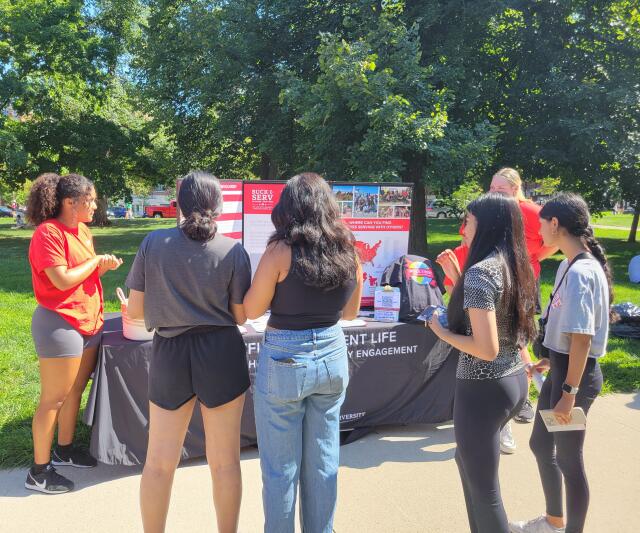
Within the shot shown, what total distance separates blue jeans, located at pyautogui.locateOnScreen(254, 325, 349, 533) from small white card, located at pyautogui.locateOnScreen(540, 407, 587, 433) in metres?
0.92

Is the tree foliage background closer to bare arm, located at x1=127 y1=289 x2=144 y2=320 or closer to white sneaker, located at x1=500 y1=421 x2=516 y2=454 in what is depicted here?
white sneaker, located at x1=500 y1=421 x2=516 y2=454

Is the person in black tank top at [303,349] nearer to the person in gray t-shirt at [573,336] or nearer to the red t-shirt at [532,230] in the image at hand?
the person in gray t-shirt at [573,336]

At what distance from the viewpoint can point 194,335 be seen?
2.25 m

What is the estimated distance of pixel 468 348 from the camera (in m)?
2.12

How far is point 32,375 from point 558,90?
39.7ft

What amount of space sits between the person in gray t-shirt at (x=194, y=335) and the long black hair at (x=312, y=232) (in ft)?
1.01

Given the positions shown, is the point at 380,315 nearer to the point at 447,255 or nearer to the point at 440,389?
the point at 440,389

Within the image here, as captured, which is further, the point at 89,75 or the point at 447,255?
the point at 89,75

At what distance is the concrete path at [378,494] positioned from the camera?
9.45ft

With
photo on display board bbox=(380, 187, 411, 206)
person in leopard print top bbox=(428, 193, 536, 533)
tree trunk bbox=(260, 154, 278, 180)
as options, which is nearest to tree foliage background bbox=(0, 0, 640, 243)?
tree trunk bbox=(260, 154, 278, 180)

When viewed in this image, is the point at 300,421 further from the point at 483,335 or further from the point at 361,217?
the point at 361,217

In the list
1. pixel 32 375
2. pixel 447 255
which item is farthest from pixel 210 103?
pixel 447 255

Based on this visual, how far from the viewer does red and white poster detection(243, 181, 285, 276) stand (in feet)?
13.6

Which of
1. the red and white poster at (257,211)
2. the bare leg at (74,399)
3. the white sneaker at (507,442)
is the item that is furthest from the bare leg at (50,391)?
the white sneaker at (507,442)
